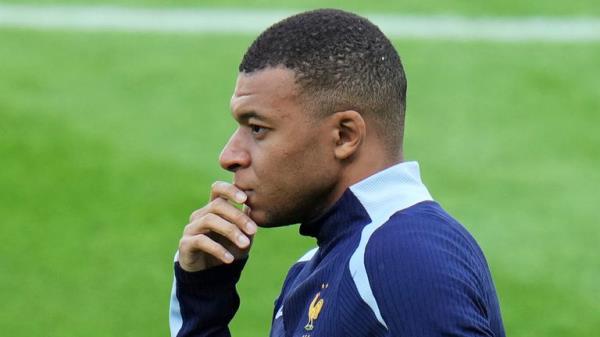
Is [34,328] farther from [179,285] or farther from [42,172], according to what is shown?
[179,285]

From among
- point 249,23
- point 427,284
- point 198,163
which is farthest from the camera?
point 249,23

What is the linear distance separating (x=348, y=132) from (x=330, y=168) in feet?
0.29

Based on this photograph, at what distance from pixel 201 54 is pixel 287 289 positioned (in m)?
6.84

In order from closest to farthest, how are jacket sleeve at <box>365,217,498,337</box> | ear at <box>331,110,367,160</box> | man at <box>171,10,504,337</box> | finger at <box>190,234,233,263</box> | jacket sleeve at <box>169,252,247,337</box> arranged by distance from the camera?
jacket sleeve at <box>365,217,498,337</box>, man at <box>171,10,504,337</box>, ear at <box>331,110,367,160</box>, finger at <box>190,234,233,263</box>, jacket sleeve at <box>169,252,247,337</box>

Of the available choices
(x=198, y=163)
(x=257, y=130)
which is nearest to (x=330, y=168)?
(x=257, y=130)

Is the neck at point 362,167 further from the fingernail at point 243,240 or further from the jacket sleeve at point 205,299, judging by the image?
the jacket sleeve at point 205,299

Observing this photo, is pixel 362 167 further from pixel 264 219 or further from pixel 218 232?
pixel 218 232

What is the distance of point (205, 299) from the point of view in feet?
11.1

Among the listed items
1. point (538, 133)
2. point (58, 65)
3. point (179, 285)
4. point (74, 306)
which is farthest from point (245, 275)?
point (179, 285)

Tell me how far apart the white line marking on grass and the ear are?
23.8ft

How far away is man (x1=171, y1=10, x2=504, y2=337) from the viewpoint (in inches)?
109

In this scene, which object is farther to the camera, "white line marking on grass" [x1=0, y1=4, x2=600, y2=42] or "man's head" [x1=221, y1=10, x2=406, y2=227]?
"white line marking on grass" [x1=0, y1=4, x2=600, y2=42]

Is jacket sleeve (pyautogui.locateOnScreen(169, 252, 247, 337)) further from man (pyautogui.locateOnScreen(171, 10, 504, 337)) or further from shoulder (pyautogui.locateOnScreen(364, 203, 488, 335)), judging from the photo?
shoulder (pyautogui.locateOnScreen(364, 203, 488, 335))

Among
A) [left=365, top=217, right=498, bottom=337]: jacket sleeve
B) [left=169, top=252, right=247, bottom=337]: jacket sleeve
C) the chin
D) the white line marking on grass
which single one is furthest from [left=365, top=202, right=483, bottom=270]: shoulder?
the white line marking on grass
